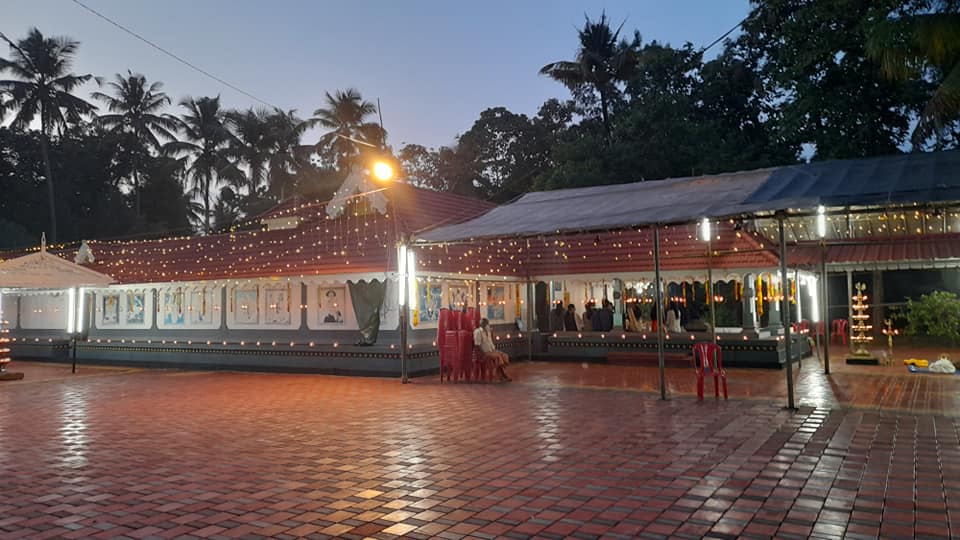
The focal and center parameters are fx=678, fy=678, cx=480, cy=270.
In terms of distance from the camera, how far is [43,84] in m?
33.6

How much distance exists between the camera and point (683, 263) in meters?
16.3

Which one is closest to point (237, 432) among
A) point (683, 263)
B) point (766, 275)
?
point (683, 263)

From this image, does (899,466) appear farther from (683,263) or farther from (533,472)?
(683,263)

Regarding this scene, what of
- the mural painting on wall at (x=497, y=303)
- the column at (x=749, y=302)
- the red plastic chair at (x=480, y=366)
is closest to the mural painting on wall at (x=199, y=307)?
the mural painting on wall at (x=497, y=303)

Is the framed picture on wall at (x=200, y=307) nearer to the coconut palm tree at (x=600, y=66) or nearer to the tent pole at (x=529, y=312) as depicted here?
the tent pole at (x=529, y=312)

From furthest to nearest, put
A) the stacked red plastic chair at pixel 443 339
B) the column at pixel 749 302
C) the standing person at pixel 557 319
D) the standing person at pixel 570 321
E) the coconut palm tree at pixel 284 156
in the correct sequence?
the coconut palm tree at pixel 284 156, the standing person at pixel 557 319, the standing person at pixel 570 321, the column at pixel 749 302, the stacked red plastic chair at pixel 443 339

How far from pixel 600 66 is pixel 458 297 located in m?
19.1

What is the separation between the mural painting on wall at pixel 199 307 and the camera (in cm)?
1758

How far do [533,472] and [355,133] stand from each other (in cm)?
3342

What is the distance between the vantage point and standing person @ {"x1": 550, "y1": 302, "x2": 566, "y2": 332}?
730 inches

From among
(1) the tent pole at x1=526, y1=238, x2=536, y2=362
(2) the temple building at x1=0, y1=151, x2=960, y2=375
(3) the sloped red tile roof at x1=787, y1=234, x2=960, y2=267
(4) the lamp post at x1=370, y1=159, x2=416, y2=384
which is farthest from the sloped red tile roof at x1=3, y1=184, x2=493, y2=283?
(3) the sloped red tile roof at x1=787, y1=234, x2=960, y2=267

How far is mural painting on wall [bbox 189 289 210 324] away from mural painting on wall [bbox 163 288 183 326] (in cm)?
42

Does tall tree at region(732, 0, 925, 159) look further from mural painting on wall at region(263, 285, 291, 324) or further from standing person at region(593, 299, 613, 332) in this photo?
mural painting on wall at region(263, 285, 291, 324)

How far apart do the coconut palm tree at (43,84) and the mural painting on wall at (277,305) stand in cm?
2303
